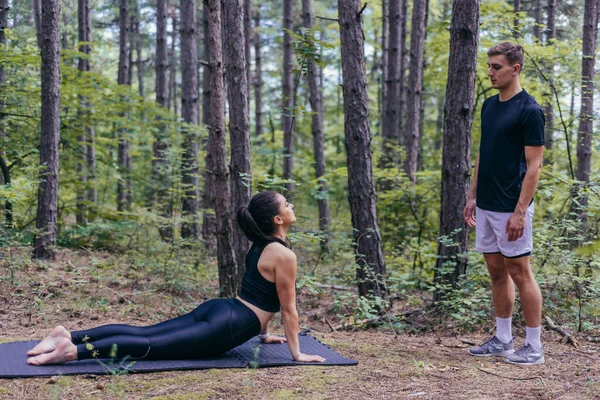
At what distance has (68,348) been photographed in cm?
380

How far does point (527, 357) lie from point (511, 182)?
1419mm

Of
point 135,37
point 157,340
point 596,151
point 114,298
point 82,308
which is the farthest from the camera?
point 135,37

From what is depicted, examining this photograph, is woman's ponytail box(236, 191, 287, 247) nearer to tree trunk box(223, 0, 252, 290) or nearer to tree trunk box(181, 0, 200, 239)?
tree trunk box(223, 0, 252, 290)

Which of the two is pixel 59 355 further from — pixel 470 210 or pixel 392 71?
pixel 392 71

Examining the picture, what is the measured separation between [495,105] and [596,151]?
1260 cm

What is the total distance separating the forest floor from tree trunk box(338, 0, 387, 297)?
1.02m


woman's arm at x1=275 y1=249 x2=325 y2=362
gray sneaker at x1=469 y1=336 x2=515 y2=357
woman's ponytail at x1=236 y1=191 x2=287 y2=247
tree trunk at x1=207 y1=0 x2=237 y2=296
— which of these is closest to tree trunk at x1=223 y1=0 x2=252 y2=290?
tree trunk at x1=207 y1=0 x2=237 y2=296

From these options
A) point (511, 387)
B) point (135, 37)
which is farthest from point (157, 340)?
point (135, 37)

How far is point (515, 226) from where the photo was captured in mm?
4152

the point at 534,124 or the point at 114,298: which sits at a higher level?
the point at 534,124

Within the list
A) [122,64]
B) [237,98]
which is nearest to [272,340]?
[237,98]

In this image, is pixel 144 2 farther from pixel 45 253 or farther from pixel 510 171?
pixel 510 171

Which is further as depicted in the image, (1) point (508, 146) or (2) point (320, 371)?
(1) point (508, 146)

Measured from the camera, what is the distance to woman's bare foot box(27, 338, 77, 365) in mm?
3803
